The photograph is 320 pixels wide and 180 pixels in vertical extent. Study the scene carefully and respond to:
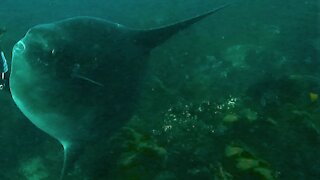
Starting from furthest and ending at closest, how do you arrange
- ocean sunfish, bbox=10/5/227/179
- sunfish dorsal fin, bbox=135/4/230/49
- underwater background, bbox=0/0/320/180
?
sunfish dorsal fin, bbox=135/4/230/49
underwater background, bbox=0/0/320/180
ocean sunfish, bbox=10/5/227/179

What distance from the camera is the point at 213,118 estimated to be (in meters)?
5.52

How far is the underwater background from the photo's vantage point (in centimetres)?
470

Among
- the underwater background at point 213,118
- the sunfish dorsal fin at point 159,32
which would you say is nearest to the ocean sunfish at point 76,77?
the sunfish dorsal fin at point 159,32

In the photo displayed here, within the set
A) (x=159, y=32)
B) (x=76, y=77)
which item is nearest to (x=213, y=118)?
(x=159, y=32)

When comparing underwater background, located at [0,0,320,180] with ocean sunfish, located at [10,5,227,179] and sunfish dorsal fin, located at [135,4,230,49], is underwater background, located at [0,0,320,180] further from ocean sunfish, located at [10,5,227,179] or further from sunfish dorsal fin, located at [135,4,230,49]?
sunfish dorsal fin, located at [135,4,230,49]

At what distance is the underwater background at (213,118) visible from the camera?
470cm

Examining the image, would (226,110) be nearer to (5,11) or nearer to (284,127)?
(284,127)

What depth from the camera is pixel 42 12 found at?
1025cm

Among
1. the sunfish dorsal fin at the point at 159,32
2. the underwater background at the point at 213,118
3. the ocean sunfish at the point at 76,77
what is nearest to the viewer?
the ocean sunfish at the point at 76,77

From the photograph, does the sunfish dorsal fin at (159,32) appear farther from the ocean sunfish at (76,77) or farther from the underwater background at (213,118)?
the underwater background at (213,118)

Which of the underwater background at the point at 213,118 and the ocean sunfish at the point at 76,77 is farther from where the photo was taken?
the underwater background at the point at 213,118

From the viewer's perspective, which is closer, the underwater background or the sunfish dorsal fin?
the underwater background

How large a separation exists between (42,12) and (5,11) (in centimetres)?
111

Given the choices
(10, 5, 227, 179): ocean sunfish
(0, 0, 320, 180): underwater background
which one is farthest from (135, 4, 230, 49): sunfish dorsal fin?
(0, 0, 320, 180): underwater background
